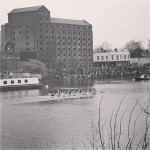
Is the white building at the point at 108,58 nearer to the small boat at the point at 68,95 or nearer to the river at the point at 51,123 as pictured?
the small boat at the point at 68,95

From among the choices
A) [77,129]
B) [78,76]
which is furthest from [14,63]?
[77,129]

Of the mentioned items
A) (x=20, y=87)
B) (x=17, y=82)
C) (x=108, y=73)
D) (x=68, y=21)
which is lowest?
(x=20, y=87)

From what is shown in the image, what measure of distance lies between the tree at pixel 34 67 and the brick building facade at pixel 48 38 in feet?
5.65

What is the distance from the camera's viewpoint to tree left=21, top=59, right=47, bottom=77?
71719mm

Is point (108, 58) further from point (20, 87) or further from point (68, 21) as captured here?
point (20, 87)

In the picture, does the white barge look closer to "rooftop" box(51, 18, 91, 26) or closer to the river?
the river

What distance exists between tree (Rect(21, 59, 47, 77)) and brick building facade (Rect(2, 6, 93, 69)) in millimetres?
1721

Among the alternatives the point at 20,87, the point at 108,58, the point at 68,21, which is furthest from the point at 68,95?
the point at 108,58

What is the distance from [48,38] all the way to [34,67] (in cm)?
1201

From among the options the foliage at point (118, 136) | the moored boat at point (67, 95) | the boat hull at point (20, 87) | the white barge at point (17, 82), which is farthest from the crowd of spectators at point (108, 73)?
the foliage at point (118, 136)

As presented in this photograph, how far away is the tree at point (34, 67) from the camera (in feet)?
235

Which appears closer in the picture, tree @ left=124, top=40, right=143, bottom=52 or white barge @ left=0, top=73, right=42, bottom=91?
white barge @ left=0, top=73, right=42, bottom=91

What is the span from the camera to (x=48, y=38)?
268ft

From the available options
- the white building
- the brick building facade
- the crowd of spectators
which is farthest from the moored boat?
the white building
